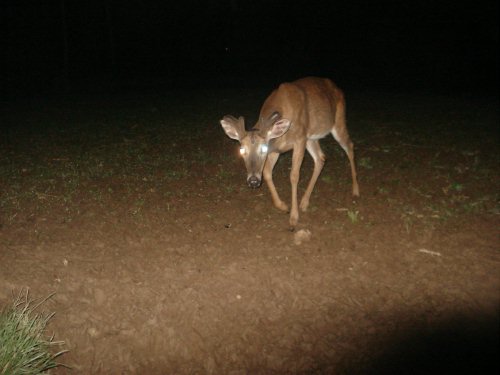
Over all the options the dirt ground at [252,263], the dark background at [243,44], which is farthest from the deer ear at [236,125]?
the dark background at [243,44]

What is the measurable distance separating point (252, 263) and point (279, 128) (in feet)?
6.65

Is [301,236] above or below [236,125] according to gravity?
below

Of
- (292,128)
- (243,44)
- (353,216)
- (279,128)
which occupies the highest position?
(279,128)

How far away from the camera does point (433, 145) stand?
1130 cm

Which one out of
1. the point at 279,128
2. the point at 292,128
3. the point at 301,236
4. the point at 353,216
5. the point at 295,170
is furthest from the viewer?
the point at 295,170

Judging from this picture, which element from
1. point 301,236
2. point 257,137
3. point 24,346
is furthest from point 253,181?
point 24,346

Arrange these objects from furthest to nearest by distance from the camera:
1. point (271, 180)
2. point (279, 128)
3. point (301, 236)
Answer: point (271, 180) → point (279, 128) → point (301, 236)

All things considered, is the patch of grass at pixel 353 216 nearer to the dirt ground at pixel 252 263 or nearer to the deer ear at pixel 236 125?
the dirt ground at pixel 252 263

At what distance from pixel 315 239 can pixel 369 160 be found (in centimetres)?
434

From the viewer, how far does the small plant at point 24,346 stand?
3.74 metres

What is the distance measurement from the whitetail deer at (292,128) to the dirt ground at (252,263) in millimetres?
583

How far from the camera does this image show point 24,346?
396cm

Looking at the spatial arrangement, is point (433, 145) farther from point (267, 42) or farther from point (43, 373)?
point (267, 42)

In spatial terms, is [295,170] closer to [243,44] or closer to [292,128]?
[292,128]
